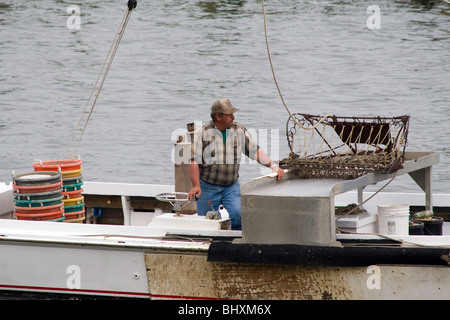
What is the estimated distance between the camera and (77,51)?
25.0m

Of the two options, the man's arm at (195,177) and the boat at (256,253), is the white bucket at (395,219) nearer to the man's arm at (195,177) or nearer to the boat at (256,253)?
Answer: the boat at (256,253)

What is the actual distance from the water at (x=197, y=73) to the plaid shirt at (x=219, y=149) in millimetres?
6995

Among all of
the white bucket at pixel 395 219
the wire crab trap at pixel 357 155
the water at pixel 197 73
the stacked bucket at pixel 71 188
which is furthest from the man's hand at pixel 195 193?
the water at pixel 197 73

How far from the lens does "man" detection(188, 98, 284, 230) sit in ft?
22.4

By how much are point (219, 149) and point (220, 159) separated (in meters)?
0.08

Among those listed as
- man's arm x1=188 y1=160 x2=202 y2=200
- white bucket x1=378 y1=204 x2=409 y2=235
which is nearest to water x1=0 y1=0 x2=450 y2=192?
white bucket x1=378 y1=204 x2=409 y2=235

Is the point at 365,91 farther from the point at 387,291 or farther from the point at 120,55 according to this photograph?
the point at 387,291

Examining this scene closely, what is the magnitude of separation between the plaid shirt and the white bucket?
1.18 m

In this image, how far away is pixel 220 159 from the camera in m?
6.86

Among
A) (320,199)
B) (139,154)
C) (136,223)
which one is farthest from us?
(139,154)

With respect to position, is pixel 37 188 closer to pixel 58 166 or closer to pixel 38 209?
pixel 38 209

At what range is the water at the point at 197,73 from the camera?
16.6 metres

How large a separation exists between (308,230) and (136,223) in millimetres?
2815
